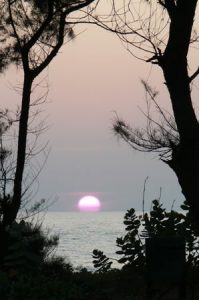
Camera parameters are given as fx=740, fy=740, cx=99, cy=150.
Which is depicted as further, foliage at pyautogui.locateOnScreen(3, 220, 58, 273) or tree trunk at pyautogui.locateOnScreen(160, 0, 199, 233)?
foliage at pyautogui.locateOnScreen(3, 220, 58, 273)

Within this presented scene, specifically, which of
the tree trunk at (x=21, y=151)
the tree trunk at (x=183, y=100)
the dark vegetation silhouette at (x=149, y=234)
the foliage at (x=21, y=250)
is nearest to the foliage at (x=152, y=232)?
the dark vegetation silhouette at (x=149, y=234)

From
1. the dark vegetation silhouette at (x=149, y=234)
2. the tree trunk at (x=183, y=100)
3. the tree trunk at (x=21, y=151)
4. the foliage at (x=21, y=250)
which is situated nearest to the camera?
the tree trunk at (x=183, y=100)

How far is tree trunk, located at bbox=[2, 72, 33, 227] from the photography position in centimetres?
1316

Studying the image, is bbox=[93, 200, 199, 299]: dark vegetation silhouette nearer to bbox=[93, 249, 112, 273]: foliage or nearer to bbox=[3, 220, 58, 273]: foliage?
bbox=[93, 249, 112, 273]: foliage

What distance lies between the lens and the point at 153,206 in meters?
12.0

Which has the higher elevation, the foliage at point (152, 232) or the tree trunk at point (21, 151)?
the tree trunk at point (21, 151)

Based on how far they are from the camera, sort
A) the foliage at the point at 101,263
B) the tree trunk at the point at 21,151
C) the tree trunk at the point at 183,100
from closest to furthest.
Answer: the tree trunk at the point at 183,100
the foliage at the point at 101,263
the tree trunk at the point at 21,151

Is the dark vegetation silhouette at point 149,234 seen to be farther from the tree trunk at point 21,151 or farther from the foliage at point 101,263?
the tree trunk at point 21,151

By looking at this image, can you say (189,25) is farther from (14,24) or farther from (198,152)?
(14,24)

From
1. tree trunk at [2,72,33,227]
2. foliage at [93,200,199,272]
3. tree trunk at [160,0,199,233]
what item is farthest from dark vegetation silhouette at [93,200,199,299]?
tree trunk at [160,0,199,233]

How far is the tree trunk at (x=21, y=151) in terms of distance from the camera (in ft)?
43.2

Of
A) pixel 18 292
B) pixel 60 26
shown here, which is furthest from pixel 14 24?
pixel 18 292

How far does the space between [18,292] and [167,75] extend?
119 inches

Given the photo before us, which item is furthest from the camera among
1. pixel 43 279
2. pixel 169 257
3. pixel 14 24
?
pixel 14 24
